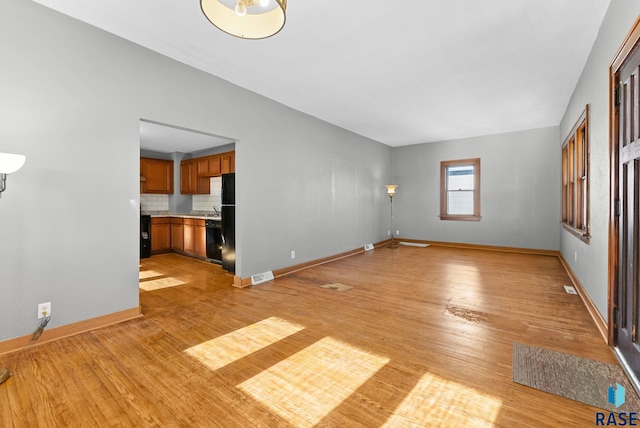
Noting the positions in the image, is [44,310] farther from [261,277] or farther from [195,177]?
[195,177]

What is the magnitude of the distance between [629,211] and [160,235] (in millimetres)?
7413

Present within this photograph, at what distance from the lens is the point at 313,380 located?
6.26ft

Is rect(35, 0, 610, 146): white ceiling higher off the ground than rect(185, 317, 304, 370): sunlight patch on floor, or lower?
higher

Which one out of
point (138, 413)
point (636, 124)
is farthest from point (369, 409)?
point (636, 124)

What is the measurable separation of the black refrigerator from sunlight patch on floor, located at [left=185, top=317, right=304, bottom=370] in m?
2.00

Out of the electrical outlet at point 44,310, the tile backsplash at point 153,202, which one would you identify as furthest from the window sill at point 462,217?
the electrical outlet at point 44,310

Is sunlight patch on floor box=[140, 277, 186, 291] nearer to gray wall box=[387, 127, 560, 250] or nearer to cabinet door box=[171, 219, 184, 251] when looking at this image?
cabinet door box=[171, 219, 184, 251]

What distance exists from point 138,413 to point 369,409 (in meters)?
1.31

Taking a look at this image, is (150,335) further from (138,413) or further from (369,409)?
(369,409)

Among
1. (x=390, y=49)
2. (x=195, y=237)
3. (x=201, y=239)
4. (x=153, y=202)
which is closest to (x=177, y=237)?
(x=195, y=237)

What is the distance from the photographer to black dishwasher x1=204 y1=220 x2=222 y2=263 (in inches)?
215

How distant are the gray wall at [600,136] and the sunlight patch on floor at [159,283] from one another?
498 centimetres

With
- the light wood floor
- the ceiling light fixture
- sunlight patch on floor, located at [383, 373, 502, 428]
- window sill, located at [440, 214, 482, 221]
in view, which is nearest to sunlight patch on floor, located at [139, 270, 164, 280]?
the light wood floor

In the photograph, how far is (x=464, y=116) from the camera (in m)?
5.48
